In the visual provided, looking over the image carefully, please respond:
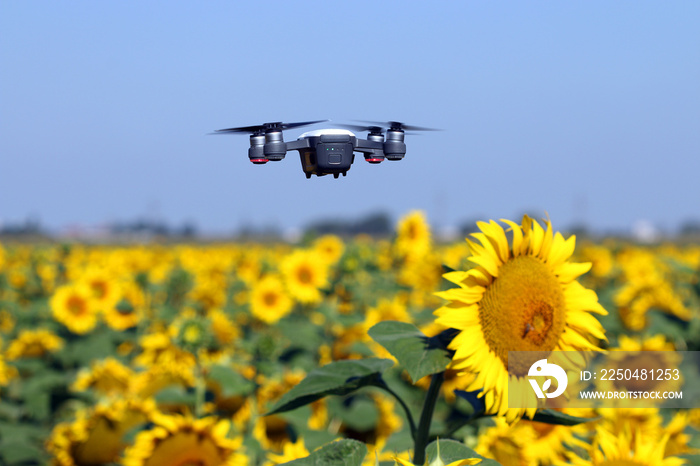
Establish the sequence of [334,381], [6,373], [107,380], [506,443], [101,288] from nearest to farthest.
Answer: [334,381] < [506,443] < [107,380] < [6,373] < [101,288]

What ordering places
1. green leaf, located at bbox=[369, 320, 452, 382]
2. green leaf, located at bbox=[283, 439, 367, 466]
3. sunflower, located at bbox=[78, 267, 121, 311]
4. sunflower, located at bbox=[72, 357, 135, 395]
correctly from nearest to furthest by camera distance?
green leaf, located at bbox=[283, 439, 367, 466]
green leaf, located at bbox=[369, 320, 452, 382]
sunflower, located at bbox=[72, 357, 135, 395]
sunflower, located at bbox=[78, 267, 121, 311]

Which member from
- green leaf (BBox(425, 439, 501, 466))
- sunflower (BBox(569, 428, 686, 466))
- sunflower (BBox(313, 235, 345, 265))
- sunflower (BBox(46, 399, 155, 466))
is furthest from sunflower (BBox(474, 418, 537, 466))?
sunflower (BBox(313, 235, 345, 265))

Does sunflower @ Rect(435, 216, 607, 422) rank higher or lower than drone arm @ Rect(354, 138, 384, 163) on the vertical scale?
lower

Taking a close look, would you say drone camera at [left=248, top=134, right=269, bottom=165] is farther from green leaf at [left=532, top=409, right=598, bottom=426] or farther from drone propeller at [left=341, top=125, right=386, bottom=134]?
green leaf at [left=532, top=409, right=598, bottom=426]

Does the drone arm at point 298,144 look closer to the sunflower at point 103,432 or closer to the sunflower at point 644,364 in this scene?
the sunflower at point 644,364

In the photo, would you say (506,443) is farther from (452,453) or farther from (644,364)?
(644,364)

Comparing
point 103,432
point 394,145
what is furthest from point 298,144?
point 103,432

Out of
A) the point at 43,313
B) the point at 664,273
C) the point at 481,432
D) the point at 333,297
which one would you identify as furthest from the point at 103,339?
the point at 664,273
